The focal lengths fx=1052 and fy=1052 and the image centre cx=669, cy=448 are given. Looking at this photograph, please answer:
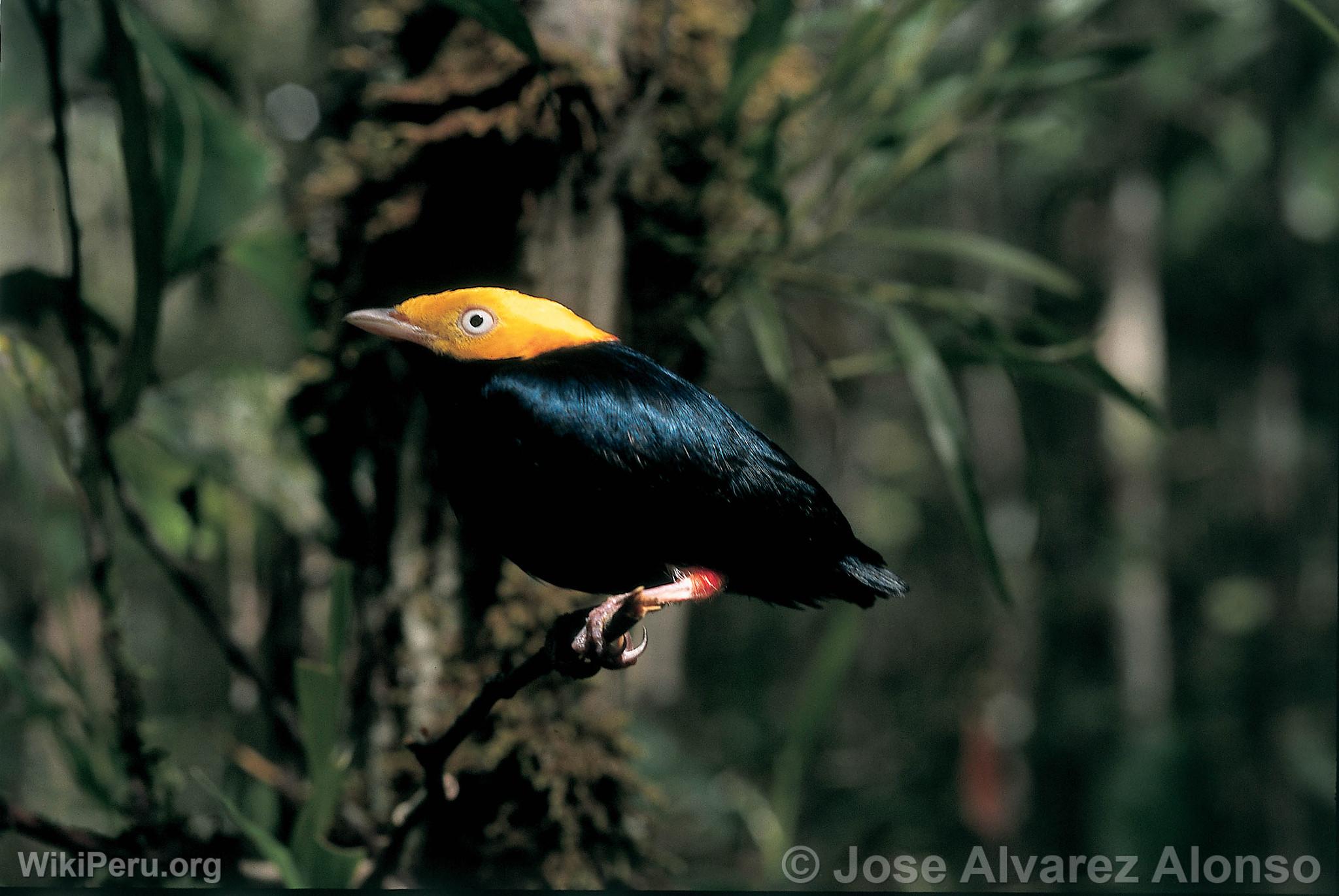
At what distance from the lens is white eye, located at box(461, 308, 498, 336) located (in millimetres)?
896

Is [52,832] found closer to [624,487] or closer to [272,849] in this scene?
[272,849]

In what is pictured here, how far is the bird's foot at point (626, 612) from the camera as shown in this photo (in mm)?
793

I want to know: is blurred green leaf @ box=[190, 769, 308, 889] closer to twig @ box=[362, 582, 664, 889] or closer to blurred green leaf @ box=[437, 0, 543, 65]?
twig @ box=[362, 582, 664, 889]

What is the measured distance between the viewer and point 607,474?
0.87m

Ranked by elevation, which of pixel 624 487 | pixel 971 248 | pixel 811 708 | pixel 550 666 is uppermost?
pixel 971 248

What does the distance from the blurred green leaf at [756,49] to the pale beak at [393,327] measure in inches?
24.6

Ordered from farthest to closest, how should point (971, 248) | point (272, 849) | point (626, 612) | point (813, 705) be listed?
point (971, 248) < point (813, 705) < point (272, 849) < point (626, 612)

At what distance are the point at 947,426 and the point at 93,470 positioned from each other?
111 cm

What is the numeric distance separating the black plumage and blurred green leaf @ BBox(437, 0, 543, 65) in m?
0.31

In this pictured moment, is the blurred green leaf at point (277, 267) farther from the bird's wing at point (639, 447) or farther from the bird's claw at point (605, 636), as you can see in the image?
the bird's claw at point (605, 636)

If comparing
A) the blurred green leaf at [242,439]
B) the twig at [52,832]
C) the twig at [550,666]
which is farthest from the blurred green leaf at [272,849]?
the blurred green leaf at [242,439]

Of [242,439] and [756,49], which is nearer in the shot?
[756,49]

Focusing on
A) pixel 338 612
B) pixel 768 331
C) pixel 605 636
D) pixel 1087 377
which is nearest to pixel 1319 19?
pixel 1087 377

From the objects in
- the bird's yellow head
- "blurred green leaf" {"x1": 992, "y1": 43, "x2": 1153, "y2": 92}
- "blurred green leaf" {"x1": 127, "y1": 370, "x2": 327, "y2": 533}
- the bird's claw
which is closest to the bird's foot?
the bird's claw
